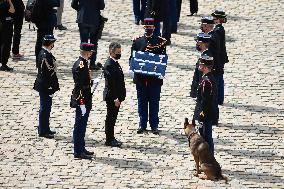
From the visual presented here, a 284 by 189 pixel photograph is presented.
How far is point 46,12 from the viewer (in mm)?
18047

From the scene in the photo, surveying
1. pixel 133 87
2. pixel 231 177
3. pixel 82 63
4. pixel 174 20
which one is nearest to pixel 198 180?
pixel 231 177

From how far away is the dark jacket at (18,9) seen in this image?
18609mm

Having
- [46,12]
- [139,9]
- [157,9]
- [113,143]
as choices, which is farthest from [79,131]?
[139,9]

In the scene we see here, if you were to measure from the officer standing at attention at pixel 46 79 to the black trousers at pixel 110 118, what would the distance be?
1.18m

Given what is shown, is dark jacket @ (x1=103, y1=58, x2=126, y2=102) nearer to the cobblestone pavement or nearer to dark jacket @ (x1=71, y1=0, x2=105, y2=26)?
the cobblestone pavement

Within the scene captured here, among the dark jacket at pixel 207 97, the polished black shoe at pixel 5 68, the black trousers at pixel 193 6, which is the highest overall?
the black trousers at pixel 193 6

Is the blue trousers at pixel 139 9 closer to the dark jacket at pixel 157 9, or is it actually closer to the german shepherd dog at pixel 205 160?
the dark jacket at pixel 157 9

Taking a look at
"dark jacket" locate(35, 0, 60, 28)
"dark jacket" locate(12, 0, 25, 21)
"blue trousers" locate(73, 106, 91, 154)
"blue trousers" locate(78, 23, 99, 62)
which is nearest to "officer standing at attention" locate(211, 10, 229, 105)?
"blue trousers" locate(73, 106, 91, 154)

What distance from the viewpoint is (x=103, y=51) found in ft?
65.1

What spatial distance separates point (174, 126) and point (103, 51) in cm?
474

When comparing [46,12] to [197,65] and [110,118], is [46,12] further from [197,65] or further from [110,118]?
[197,65]

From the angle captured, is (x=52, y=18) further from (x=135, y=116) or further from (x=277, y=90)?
(x=277, y=90)

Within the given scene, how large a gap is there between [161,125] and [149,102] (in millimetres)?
690

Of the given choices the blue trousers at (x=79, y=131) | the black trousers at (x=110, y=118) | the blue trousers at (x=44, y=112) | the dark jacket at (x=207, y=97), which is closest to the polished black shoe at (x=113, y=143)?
the black trousers at (x=110, y=118)
